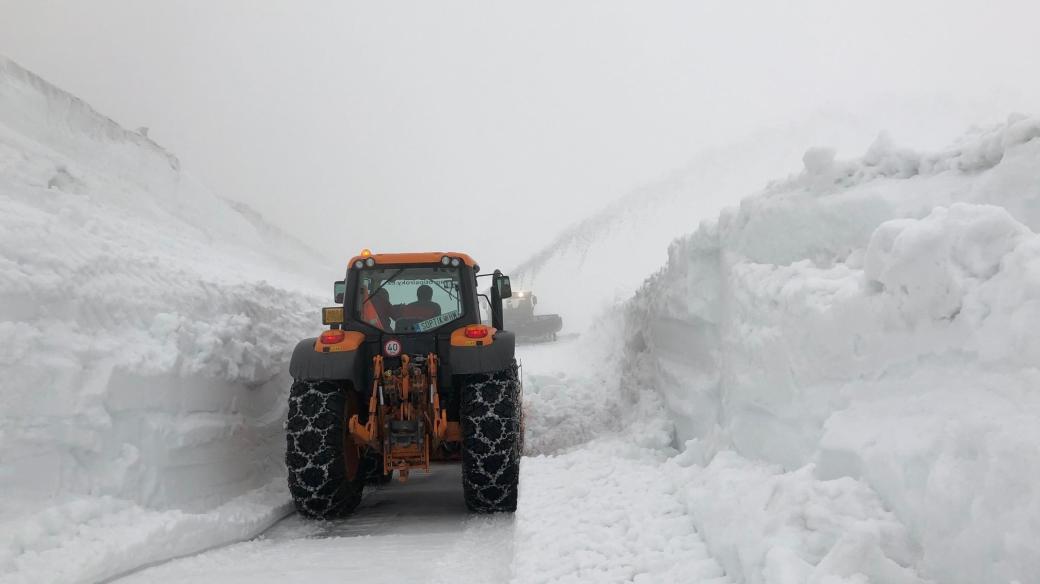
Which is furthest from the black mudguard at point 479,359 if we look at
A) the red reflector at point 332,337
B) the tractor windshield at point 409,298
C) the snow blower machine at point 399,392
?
the red reflector at point 332,337

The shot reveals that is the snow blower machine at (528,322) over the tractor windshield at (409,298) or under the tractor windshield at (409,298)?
over

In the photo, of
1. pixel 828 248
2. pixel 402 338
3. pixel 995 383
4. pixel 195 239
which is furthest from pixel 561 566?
pixel 195 239

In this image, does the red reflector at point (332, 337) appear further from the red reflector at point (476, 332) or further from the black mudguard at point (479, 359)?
the red reflector at point (476, 332)

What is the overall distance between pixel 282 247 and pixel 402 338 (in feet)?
99.0

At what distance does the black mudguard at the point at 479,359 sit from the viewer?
5.87 m

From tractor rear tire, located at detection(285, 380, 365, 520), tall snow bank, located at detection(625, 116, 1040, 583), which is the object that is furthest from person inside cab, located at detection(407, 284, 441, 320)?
tall snow bank, located at detection(625, 116, 1040, 583)

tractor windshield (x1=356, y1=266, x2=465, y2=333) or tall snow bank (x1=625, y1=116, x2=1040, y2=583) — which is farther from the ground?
tractor windshield (x1=356, y1=266, x2=465, y2=333)

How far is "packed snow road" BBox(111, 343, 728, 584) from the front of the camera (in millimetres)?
3744

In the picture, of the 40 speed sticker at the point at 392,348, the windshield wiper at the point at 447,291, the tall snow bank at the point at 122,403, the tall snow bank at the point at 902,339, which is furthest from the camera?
the windshield wiper at the point at 447,291

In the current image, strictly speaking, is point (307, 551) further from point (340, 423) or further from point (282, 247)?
point (282, 247)

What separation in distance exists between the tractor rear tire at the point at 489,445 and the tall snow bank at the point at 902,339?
58.6 inches

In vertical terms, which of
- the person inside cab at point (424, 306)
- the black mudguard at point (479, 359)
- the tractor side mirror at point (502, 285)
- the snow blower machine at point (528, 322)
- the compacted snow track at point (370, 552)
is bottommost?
the compacted snow track at point (370, 552)

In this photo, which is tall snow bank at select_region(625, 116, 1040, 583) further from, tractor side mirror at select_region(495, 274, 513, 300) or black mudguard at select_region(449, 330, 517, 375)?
tractor side mirror at select_region(495, 274, 513, 300)

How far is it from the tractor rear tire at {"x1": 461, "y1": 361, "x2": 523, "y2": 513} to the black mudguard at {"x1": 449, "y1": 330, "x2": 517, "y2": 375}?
12 cm
